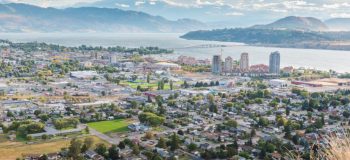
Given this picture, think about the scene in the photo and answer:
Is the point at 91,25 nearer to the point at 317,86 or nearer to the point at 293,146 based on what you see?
the point at 317,86

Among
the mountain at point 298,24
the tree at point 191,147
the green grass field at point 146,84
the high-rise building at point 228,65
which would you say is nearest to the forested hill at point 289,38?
the mountain at point 298,24

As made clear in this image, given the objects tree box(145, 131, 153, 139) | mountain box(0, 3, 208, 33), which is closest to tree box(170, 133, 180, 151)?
tree box(145, 131, 153, 139)

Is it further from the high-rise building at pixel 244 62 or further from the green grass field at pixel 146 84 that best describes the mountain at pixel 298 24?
the green grass field at pixel 146 84

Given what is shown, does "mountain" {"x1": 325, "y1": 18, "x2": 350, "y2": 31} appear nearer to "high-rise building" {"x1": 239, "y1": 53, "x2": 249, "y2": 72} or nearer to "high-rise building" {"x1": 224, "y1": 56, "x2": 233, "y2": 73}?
"high-rise building" {"x1": 239, "y1": 53, "x2": 249, "y2": 72}

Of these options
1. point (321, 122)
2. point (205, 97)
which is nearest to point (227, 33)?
point (205, 97)

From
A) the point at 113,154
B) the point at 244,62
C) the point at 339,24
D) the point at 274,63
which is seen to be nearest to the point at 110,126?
A: the point at 113,154
